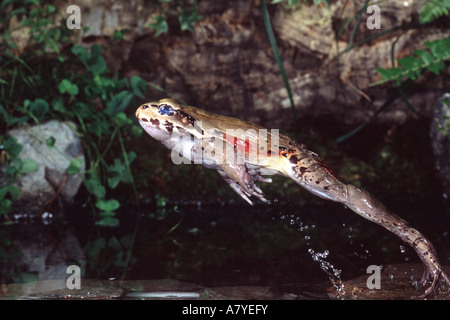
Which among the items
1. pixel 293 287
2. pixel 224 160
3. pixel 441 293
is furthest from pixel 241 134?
pixel 441 293

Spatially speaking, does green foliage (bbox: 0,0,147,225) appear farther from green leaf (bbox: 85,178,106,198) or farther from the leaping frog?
the leaping frog

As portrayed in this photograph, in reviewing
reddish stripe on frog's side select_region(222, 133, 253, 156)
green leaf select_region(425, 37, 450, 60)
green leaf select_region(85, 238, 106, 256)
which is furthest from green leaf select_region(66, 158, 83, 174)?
green leaf select_region(425, 37, 450, 60)

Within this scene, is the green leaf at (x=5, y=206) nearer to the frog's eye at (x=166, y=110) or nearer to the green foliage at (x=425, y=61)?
the frog's eye at (x=166, y=110)

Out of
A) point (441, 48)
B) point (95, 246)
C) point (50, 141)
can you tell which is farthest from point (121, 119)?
point (441, 48)

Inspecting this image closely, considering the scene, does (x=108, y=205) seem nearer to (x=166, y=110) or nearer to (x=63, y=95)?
(x=63, y=95)

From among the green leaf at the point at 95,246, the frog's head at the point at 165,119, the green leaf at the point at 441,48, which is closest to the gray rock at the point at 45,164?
the green leaf at the point at 95,246
